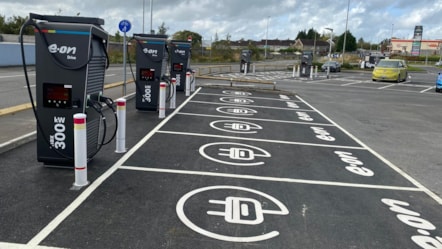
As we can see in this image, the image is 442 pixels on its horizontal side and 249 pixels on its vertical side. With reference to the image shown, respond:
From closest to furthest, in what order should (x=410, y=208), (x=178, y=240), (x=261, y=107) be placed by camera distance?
(x=178, y=240)
(x=410, y=208)
(x=261, y=107)

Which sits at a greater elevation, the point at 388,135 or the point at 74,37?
the point at 74,37

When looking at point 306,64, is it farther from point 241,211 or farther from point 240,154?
point 241,211

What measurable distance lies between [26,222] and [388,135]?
28.6ft

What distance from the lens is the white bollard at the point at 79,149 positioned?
5.03 metres

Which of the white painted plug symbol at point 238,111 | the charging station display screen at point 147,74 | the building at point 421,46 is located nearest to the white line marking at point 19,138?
the charging station display screen at point 147,74

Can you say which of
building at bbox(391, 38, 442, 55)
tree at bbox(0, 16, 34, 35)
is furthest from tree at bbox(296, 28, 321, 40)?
tree at bbox(0, 16, 34, 35)

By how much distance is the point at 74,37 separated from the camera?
5.32m

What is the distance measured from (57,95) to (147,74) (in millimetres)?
5540

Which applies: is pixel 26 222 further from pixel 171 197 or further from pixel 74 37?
pixel 74 37

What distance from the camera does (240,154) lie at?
23.6 feet

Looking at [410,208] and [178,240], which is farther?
[410,208]

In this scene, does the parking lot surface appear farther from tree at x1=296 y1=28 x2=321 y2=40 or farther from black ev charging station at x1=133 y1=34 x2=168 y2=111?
tree at x1=296 y1=28 x2=321 y2=40

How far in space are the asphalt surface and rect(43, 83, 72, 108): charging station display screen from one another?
0.98m

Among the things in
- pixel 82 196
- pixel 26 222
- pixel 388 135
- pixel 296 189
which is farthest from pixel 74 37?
pixel 388 135
